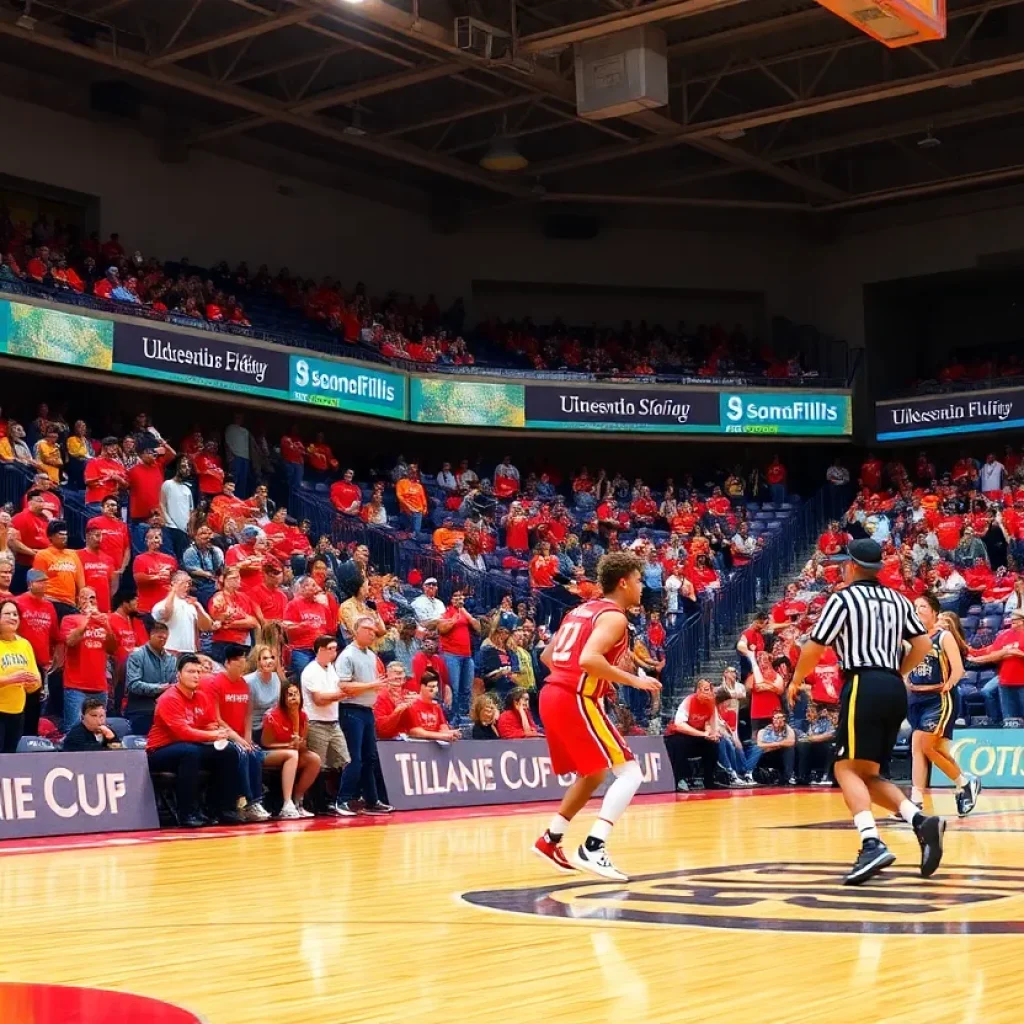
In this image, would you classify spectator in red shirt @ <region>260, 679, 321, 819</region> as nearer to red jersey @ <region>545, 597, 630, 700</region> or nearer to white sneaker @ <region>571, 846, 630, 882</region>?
red jersey @ <region>545, 597, 630, 700</region>

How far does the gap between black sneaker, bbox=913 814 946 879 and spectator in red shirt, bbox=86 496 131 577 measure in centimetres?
1071

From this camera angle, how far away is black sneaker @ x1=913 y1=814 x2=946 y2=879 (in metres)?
8.66

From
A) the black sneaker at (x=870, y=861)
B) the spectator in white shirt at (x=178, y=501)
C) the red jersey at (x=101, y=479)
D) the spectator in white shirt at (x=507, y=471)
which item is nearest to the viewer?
the black sneaker at (x=870, y=861)

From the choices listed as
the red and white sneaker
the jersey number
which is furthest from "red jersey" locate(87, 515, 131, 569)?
the red and white sneaker

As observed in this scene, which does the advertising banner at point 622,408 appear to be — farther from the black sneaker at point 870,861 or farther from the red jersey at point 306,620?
the black sneaker at point 870,861

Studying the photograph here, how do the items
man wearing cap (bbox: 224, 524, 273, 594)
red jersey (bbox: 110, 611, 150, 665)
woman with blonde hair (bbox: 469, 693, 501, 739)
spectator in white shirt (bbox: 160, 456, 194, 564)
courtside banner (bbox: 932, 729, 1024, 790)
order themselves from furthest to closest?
spectator in white shirt (bbox: 160, 456, 194, 564) < courtside banner (bbox: 932, 729, 1024, 790) < woman with blonde hair (bbox: 469, 693, 501, 739) < man wearing cap (bbox: 224, 524, 273, 594) < red jersey (bbox: 110, 611, 150, 665)

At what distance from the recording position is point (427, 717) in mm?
16906

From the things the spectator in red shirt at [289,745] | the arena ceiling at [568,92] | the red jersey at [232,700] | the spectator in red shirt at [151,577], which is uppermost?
the arena ceiling at [568,92]

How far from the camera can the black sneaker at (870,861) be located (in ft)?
27.8

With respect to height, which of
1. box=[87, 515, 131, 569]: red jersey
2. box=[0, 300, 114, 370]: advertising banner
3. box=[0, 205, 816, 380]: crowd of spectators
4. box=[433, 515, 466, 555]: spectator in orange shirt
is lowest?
box=[87, 515, 131, 569]: red jersey

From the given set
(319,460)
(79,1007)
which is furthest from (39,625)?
(319,460)

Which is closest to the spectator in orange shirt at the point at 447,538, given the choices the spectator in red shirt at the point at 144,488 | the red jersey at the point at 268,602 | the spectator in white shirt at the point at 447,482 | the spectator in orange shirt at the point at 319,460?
the spectator in white shirt at the point at 447,482

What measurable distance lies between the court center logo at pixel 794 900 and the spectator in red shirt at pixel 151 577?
28.7 feet

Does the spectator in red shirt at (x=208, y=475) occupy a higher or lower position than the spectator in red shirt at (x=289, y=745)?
higher
